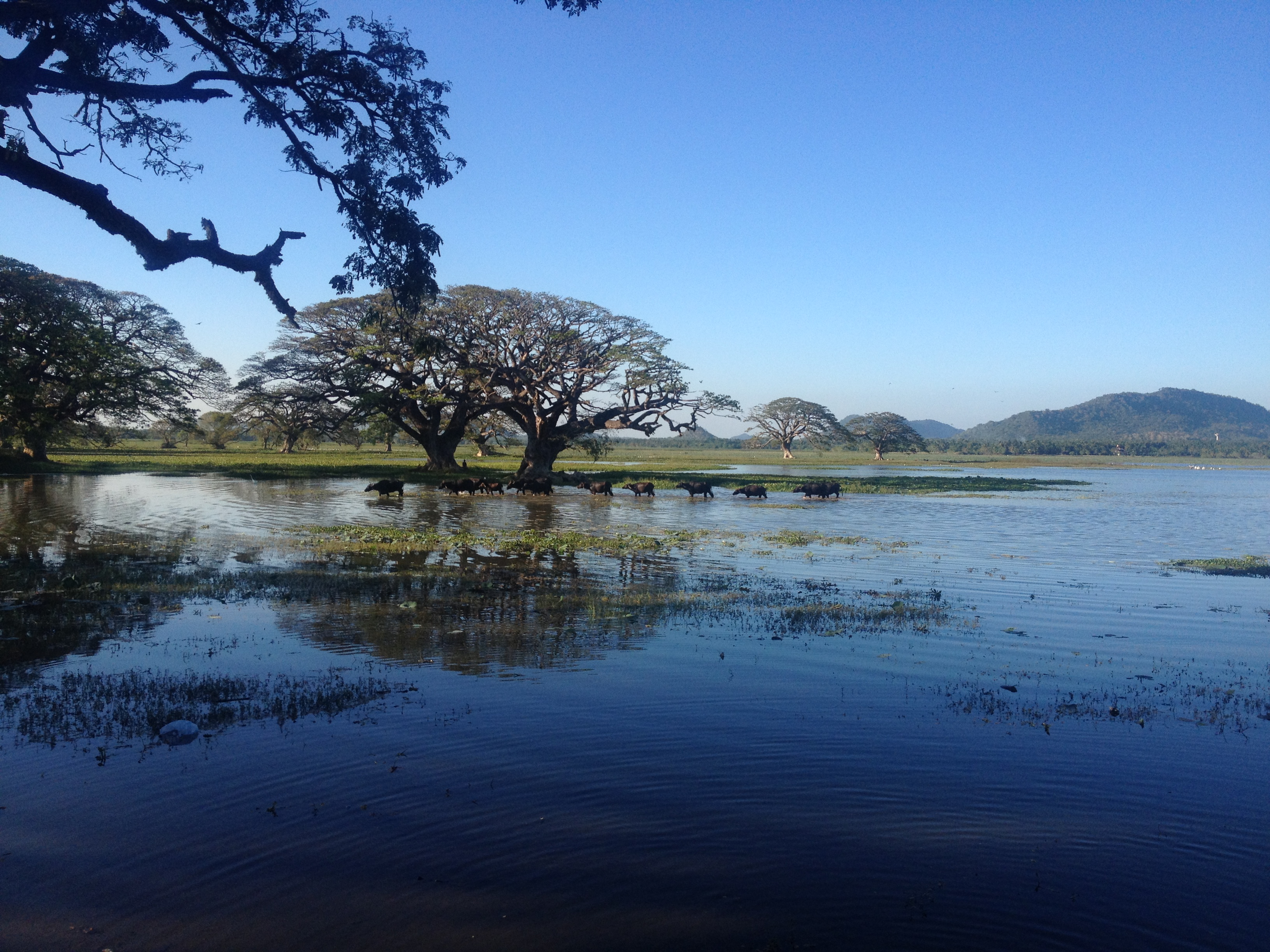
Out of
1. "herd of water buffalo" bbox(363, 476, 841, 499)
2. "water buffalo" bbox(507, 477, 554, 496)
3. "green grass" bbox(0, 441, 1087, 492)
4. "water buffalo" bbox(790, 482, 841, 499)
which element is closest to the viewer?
"herd of water buffalo" bbox(363, 476, 841, 499)

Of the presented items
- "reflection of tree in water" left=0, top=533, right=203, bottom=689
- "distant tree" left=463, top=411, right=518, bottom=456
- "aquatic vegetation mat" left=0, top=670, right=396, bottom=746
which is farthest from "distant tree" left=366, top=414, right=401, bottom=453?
"aquatic vegetation mat" left=0, top=670, right=396, bottom=746

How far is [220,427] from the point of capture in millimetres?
71188

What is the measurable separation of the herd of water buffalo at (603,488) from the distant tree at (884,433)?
261 feet

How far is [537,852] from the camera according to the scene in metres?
4.86

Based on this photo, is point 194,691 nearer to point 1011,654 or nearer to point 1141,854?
point 1141,854

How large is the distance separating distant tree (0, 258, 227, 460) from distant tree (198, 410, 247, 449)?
2.41 metres

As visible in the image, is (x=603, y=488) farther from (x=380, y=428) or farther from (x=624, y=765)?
(x=624, y=765)

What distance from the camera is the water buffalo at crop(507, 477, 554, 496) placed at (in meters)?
35.9

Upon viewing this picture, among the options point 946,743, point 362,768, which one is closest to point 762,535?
point 946,743

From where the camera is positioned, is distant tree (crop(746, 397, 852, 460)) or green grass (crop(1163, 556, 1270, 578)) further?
distant tree (crop(746, 397, 852, 460))

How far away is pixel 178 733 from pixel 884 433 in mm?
117450

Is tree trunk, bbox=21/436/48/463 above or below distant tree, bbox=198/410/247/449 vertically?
below

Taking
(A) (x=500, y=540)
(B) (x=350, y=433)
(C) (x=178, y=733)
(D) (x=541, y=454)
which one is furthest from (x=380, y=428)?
(C) (x=178, y=733)

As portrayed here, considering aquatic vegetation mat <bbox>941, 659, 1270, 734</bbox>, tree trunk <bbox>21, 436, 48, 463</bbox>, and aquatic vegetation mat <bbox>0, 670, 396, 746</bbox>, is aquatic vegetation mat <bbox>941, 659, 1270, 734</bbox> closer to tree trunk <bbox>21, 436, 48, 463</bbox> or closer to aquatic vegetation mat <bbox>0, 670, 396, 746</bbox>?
aquatic vegetation mat <bbox>0, 670, 396, 746</bbox>
